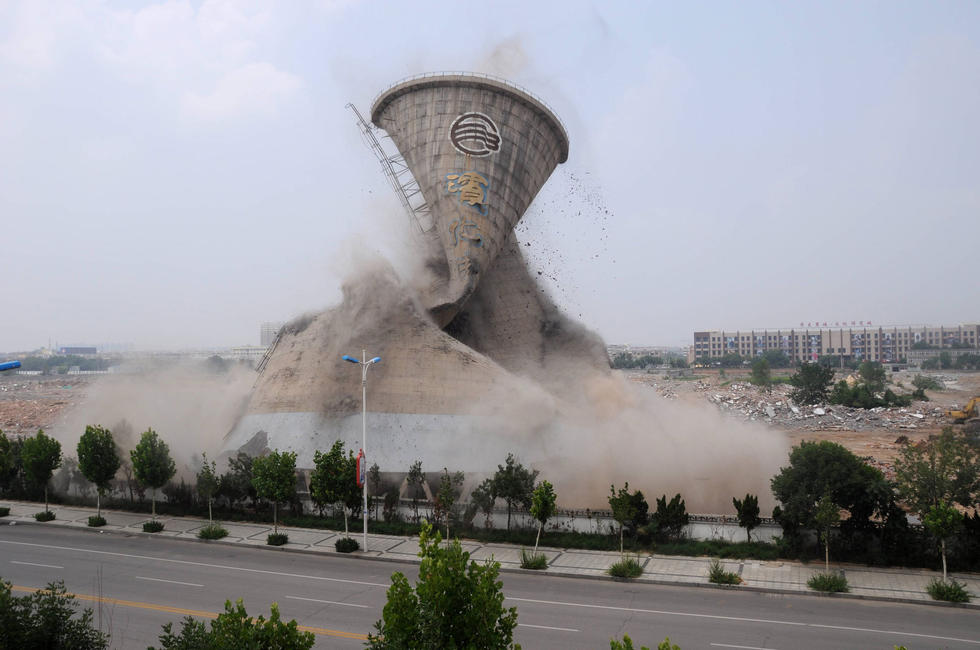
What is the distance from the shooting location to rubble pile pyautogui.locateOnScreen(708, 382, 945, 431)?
5934 centimetres

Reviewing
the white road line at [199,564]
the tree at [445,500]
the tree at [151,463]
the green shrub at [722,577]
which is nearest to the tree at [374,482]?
the tree at [445,500]

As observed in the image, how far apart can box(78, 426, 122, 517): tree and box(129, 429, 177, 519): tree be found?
128 centimetres

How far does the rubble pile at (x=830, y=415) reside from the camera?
59344 millimetres

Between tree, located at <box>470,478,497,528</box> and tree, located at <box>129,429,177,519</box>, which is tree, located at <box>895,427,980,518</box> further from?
tree, located at <box>129,429,177,519</box>

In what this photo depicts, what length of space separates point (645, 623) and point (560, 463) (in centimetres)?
Result: 1466

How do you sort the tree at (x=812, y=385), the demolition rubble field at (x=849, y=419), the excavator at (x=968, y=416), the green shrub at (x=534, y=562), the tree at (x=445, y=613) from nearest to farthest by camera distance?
the tree at (x=445, y=613) → the green shrub at (x=534, y=562) → the demolition rubble field at (x=849, y=419) → the excavator at (x=968, y=416) → the tree at (x=812, y=385)

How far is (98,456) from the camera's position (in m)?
29.5

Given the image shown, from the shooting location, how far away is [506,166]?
39594 mm

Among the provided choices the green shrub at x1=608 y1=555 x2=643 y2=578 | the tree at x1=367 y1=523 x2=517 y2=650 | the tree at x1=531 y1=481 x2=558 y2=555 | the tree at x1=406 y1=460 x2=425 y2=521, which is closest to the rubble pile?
the tree at x1=406 y1=460 x2=425 y2=521

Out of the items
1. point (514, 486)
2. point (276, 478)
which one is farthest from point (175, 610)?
point (514, 486)

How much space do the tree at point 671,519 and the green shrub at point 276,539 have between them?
45.2ft

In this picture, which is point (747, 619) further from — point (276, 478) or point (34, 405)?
point (34, 405)

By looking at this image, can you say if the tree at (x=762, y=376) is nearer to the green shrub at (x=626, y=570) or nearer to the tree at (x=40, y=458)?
the green shrub at (x=626, y=570)

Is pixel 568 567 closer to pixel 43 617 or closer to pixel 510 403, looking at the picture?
pixel 510 403
